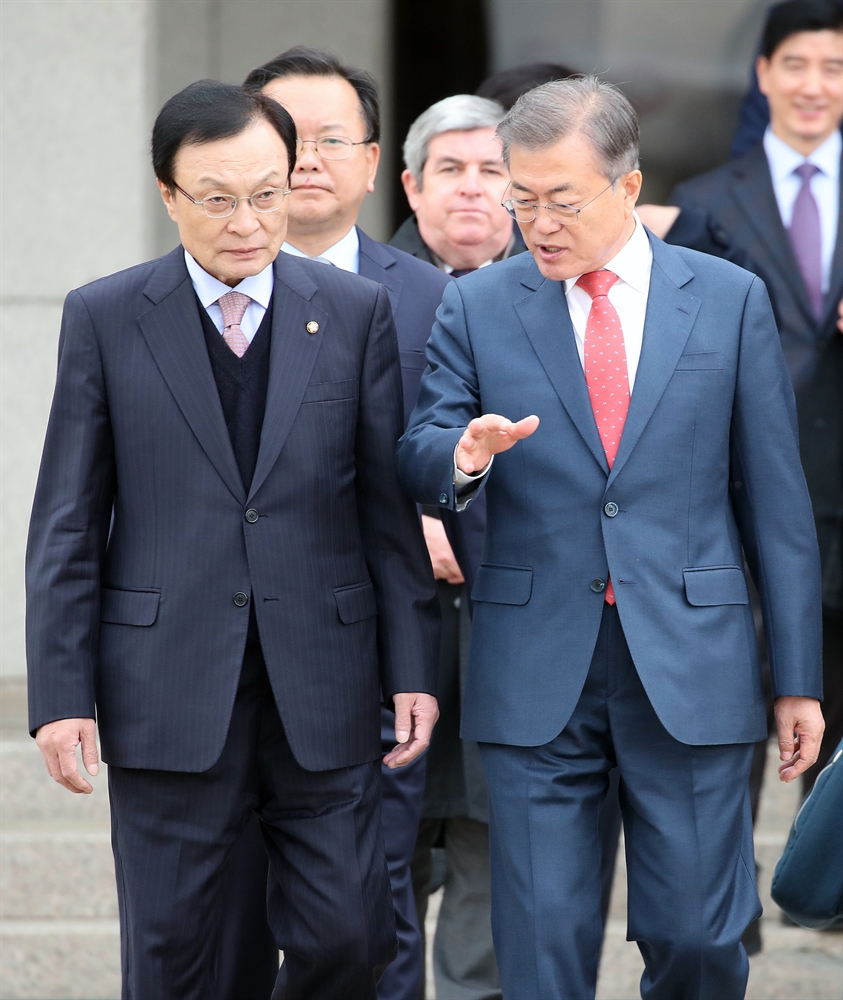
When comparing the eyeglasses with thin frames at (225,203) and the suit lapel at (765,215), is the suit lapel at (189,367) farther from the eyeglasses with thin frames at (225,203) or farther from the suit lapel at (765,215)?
the suit lapel at (765,215)

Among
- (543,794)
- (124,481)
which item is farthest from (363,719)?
(124,481)

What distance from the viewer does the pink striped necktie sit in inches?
123

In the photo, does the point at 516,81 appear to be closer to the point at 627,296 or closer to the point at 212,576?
the point at 627,296

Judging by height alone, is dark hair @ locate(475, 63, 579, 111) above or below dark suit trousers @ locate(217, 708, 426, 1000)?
above

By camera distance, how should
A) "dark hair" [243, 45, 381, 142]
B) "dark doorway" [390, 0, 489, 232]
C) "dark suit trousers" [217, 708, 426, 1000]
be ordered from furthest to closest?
1. "dark doorway" [390, 0, 489, 232]
2. "dark hair" [243, 45, 381, 142]
3. "dark suit trousers" [217, 708, 426, 1000]

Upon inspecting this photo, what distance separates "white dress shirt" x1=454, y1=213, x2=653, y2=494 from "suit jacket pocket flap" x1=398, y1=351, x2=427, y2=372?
63 cm

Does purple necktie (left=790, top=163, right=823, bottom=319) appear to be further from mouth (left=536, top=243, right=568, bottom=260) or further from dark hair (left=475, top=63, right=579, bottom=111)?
mouth (left=536, top=243, right=568, bottom=260)

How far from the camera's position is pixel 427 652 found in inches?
127

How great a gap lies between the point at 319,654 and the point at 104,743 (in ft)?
1.49

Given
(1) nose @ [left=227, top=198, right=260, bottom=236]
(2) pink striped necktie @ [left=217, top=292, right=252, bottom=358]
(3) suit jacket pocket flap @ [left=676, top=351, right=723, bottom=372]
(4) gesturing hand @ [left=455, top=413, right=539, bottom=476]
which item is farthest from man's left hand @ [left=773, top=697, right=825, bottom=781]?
(1) nose @ [left=227, top=198, right=260, bottom=236]

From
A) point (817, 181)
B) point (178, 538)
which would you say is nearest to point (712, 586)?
point (178, 538)

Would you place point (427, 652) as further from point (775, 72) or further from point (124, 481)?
point (775, 72)

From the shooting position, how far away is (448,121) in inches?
Result: 165

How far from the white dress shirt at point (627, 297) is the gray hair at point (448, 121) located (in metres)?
1.08
